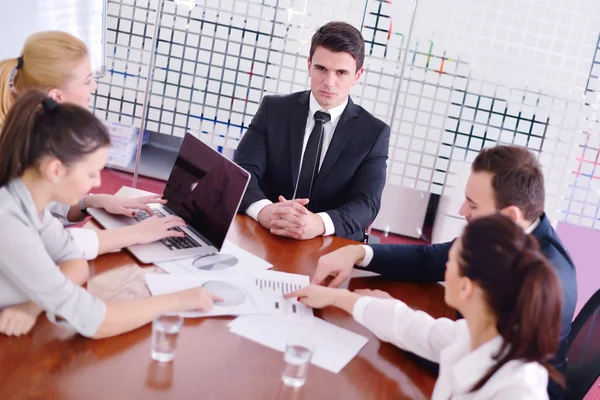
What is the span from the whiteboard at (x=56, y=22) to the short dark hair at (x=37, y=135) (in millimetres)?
2669

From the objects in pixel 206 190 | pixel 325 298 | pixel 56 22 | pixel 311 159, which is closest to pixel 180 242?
pixel 206 190

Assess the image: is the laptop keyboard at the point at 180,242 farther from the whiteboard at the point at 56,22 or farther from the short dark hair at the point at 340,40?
the whiteboard at the point at 56,22

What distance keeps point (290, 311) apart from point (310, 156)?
115 cm

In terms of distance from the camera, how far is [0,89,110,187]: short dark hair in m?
1.42

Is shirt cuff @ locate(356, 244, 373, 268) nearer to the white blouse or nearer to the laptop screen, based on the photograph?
the laptop screen

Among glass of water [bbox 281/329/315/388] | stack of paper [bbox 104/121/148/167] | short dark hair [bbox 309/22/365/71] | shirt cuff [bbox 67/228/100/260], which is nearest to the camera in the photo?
glass of water [bbox 281/329/315/388]

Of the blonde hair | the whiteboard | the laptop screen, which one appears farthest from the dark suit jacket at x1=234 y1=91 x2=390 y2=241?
the whiteboard

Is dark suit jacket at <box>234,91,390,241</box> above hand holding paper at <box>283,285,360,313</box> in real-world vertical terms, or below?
above

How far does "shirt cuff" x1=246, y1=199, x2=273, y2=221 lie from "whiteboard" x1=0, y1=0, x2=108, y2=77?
208 cm

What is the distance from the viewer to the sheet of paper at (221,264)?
5.94 feet

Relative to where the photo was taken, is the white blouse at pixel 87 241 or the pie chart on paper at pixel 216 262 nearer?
the white blouse at pixel 87 241

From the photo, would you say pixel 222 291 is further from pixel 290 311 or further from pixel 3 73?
pixel 3 73

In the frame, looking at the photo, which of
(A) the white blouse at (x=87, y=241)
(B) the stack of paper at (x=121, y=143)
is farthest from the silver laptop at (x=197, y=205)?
(B) the stack of paper at (x=121, y=143)

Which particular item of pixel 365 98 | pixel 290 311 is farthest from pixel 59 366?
pixel 365 98
